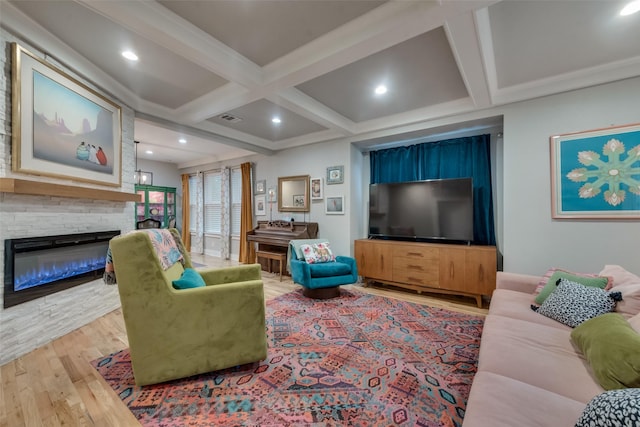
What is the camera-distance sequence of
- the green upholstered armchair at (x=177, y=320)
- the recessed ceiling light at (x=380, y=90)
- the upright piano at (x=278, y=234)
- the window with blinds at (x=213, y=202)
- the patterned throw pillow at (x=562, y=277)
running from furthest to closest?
the window with blinds at (x=213, y=202) → the upright piano at (x=278, y=234) → the recessed ceiling light at (x=380, y=90) → the patterned throw pillow at (x=562, y=277) → the green upholstered armchair at (x=177, y=320)

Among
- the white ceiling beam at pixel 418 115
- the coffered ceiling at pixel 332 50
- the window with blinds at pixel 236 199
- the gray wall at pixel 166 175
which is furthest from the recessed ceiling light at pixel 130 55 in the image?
the gray wall at pixel 166 175

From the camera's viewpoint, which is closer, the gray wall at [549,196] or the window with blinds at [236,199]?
the gray wall at [549,196]

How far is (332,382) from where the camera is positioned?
176 cm

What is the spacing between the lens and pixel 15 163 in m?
2.04

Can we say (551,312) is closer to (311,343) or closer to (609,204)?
(609,204)

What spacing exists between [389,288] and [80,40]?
178 inches

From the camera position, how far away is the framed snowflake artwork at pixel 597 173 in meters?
2.44

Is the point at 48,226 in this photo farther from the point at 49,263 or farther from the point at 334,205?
the point at 334,205

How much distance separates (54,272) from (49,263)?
10 centimetres

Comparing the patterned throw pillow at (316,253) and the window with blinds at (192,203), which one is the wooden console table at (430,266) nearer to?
the patterned throw pillow at (316,253)

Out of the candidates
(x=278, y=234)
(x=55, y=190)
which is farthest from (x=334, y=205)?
(x=55, y=190)

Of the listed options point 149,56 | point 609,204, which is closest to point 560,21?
point 609,204

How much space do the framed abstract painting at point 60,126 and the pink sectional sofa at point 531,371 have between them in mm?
3479

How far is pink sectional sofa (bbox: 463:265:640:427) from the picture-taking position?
94 cm
